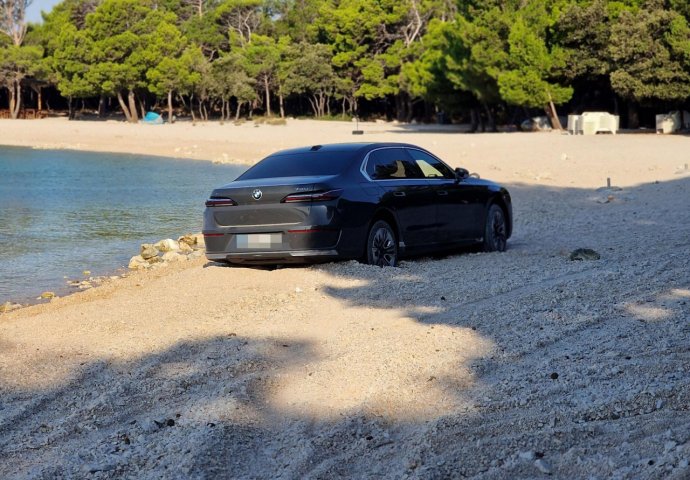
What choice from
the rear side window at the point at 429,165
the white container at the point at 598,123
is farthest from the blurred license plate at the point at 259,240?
the white container at the point at 598,123

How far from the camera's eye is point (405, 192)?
11.6m

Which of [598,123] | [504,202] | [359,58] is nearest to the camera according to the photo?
[504,202]

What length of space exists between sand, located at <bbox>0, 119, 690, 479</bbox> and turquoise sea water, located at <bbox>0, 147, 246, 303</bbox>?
4051 mm

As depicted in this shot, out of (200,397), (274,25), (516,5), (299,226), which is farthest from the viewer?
(274,25)

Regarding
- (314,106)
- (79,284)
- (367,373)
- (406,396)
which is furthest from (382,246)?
(314,106)

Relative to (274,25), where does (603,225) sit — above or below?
below

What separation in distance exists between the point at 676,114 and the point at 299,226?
3891cm

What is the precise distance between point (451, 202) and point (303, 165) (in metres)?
2.11

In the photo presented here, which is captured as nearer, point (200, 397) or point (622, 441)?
point (622, 441)

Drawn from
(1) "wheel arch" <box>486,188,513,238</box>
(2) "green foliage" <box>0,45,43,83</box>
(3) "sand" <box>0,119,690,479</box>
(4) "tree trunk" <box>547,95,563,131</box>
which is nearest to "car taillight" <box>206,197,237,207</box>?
(3) "sand" <box>0,119,690,479</box>

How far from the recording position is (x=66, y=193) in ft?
102

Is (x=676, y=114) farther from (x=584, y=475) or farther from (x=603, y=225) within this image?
(x=584, y=475)

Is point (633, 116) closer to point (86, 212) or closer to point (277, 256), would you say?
point (86, 212)

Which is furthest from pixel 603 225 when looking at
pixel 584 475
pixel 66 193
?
pixel 66 193
